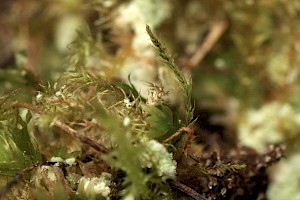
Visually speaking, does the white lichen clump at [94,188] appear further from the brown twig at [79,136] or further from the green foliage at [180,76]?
the green foliage at [180,76]

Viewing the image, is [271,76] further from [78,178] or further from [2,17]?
[2,17]

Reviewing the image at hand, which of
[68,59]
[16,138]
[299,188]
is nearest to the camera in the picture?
[16,138]

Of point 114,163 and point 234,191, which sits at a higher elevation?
point 234,191

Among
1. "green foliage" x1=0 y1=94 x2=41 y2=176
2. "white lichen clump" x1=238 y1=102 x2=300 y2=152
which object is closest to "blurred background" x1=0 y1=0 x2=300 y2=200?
"white lichen clump" x1=238 y1=102 x2=300 y2=152

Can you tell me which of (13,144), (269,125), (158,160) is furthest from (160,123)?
(269,125)

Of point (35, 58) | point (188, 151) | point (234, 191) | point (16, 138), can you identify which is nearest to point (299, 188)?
point (234, 191)

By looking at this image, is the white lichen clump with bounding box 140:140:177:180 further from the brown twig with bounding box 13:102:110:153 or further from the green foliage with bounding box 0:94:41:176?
the green foliage with bounding box 0:94:41:176

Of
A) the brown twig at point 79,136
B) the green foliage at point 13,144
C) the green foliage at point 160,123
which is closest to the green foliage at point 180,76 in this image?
the green foliage at point 160,123
